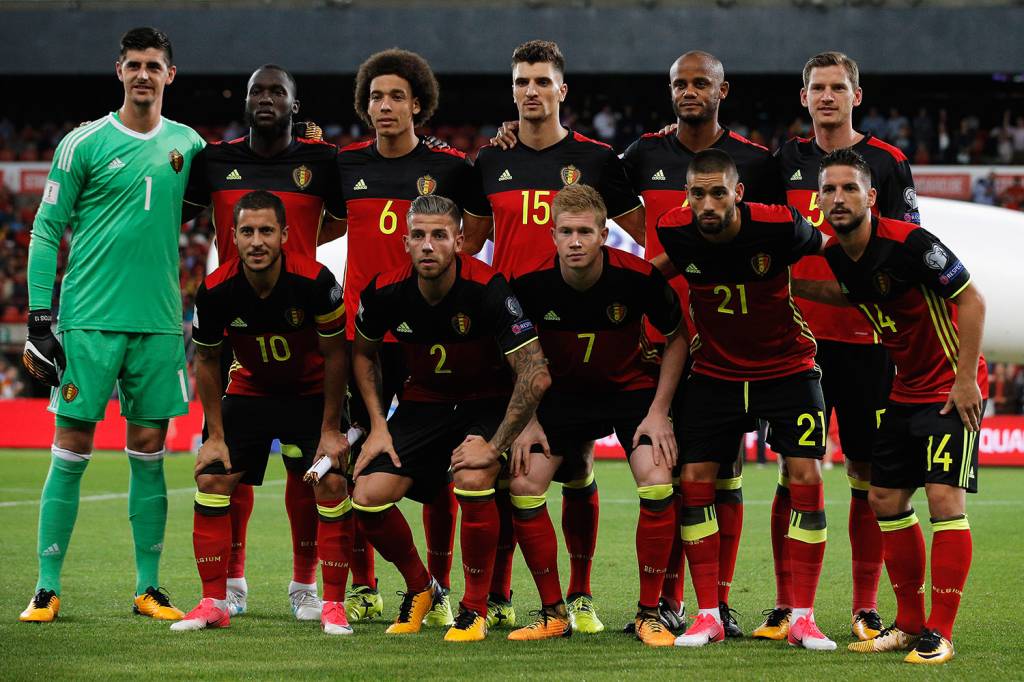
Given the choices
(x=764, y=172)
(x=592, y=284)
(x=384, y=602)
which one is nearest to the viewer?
(x=592, y=284)

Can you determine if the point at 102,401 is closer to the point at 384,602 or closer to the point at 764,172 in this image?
the point at 384,602

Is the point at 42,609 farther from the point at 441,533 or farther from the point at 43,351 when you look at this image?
the point at 441,533

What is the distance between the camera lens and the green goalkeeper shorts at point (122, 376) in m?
6.19

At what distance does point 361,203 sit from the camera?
20.6 feet

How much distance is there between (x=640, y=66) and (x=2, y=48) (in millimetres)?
12484

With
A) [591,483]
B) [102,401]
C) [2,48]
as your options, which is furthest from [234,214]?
[2,48]

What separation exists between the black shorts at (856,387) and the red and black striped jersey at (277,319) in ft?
7.42

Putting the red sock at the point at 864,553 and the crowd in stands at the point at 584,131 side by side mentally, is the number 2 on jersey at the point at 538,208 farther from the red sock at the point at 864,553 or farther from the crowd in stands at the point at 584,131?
the crowd in stands at the point at 584,131

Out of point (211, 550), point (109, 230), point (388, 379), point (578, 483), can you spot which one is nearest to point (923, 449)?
point (578, 483)

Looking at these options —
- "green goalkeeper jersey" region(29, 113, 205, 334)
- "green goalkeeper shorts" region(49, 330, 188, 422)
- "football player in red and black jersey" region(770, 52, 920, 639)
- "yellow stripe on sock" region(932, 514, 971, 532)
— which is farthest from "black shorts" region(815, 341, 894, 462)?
"green goalkeeper jersey" region(29, 113, 205, 334)

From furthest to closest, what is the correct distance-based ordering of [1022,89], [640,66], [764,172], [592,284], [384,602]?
[1022,89], [640,66], [384,602], [764,172], [592,284]

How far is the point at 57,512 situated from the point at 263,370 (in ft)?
3.96

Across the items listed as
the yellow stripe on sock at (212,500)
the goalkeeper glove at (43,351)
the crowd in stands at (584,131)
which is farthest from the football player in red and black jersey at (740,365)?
the crowd in stands at (584,131)

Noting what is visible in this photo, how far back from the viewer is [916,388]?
5.47m
